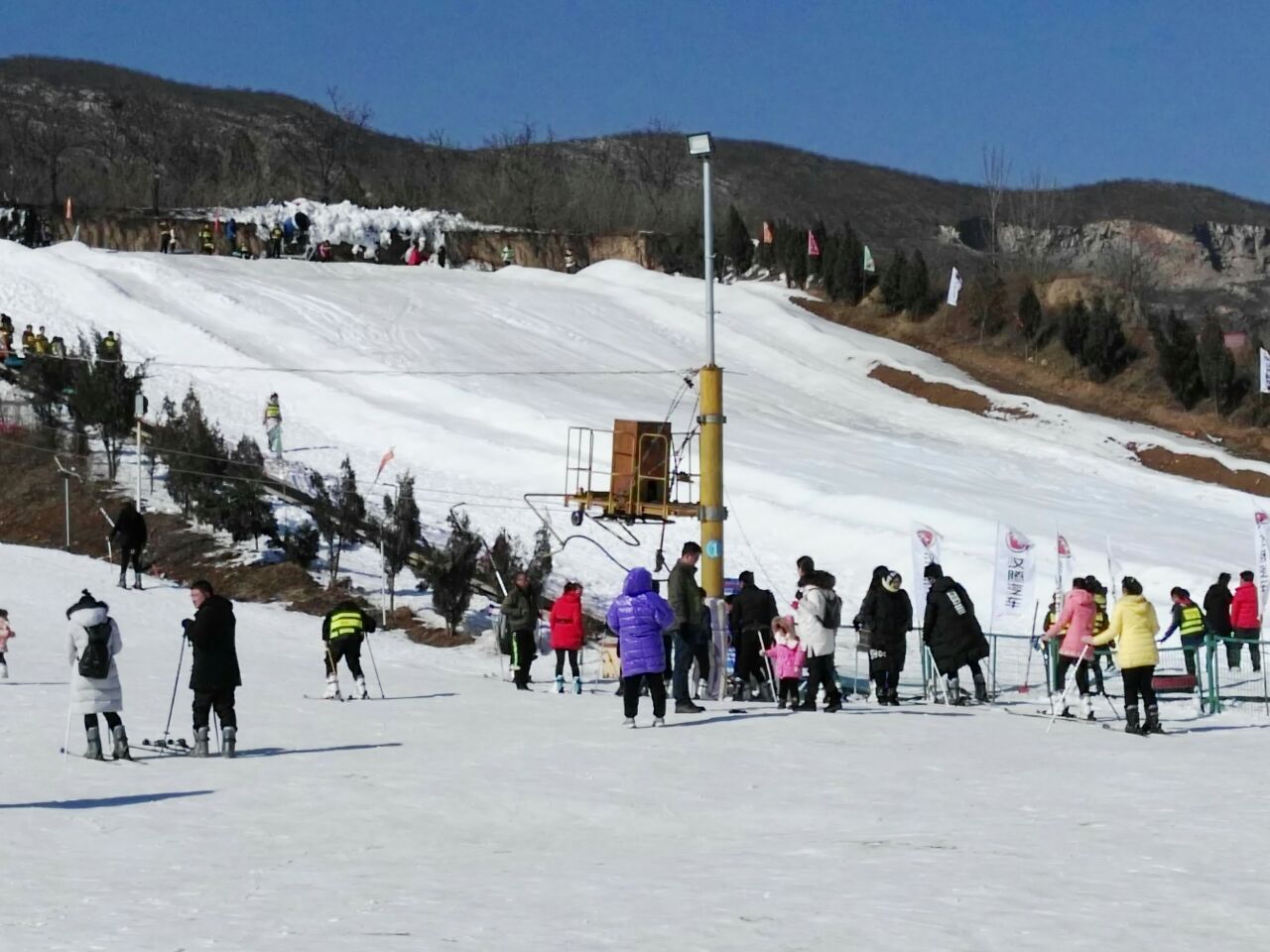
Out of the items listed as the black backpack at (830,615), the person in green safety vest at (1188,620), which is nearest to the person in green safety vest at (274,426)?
the person in green safety vest at (1188,620)

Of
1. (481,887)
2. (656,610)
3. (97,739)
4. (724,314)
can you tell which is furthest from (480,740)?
(724,314)

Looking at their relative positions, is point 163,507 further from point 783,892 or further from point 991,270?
point 991,270

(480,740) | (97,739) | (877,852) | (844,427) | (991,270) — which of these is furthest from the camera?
(991,270)

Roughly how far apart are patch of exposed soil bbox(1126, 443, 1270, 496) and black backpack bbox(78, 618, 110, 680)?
1280 inches

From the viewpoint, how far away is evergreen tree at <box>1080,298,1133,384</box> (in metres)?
54.6

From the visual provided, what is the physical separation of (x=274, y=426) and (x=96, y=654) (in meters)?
24.3

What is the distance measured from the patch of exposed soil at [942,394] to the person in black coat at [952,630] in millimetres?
32022

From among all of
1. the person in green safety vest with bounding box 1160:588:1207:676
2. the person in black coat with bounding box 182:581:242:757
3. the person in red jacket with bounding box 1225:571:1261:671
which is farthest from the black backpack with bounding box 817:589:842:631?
the person in red jacket with bounding box 1225:571:1261:671

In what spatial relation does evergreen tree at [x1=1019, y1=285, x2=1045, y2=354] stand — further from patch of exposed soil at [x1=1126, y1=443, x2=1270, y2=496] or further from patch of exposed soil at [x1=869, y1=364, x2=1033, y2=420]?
patch of exposed soil at [x1=1126, y1=443, x2=1270, y2=496]

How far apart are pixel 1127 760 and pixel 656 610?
400cm

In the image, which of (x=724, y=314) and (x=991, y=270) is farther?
(x=991, y=270)

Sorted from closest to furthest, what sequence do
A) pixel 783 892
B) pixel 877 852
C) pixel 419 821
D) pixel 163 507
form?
pixel 783 892
pixel 877 852
pixel 419 821
pixel 163 507

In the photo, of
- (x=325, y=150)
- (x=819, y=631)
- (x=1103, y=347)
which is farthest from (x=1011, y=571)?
(x=325, y=150)

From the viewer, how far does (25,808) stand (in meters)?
11.2
